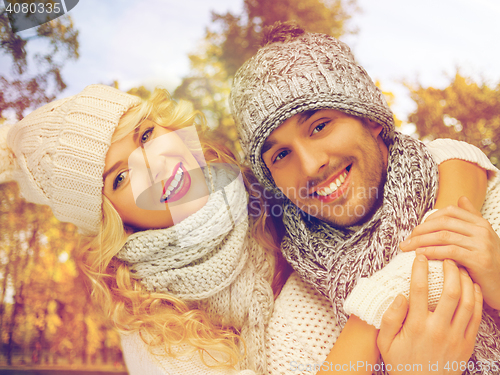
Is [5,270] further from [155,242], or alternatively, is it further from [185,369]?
[185,369]

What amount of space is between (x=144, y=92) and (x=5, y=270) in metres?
0.98

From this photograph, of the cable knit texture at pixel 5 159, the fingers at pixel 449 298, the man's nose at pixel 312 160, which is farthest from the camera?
the cable knit texture at pixel 5 159

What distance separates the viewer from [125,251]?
1085 millimetres

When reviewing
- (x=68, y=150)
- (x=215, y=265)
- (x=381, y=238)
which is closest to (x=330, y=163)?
(x=381, y=238)

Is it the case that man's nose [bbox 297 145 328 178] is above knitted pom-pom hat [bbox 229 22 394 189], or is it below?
below

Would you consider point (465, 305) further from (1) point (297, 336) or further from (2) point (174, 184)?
(2) point (174, 184)

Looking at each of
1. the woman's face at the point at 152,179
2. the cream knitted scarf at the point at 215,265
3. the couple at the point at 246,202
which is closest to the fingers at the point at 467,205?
the couple at the point at 246,202

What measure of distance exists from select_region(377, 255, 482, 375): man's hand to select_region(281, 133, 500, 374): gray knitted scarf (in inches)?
5.6

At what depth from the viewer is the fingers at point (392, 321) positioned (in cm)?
78

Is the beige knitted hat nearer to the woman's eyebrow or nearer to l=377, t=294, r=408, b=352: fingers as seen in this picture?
the woman's eyebrow

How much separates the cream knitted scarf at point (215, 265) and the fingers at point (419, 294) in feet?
1.65

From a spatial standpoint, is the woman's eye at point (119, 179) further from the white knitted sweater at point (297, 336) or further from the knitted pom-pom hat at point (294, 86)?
the white knitted sweater at point (297, 336)

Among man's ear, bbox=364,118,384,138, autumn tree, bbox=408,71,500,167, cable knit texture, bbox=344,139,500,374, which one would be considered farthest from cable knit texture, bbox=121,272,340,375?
autumn tree, bbox=408,71,500,167

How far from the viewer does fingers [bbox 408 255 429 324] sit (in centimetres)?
78
